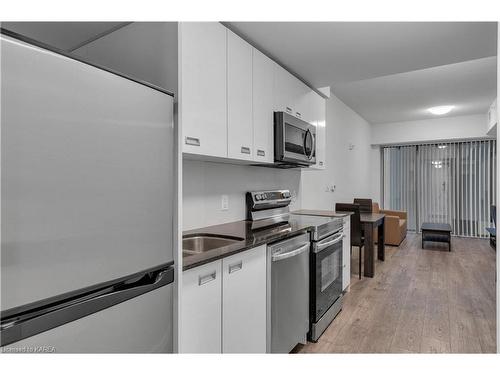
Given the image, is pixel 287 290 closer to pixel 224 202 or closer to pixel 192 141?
pixel 224 202

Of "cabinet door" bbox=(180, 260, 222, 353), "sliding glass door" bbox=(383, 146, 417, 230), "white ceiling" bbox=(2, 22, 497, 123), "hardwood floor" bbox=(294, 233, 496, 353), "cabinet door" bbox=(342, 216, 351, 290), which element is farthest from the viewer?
"sliding glass door" bbox=(383, 146, 417, 230)

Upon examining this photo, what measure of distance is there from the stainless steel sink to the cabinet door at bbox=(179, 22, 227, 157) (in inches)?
21.1

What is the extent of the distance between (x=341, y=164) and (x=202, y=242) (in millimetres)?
3753

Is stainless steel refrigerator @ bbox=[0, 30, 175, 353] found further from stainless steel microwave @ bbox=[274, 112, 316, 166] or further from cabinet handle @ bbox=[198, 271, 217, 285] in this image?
stainless steel microwave @ bbox=[274, 112, 316, 166]

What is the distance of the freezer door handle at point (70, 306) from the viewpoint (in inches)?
30.7

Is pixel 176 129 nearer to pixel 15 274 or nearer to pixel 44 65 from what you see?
pixel 44 65

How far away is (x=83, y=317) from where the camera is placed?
92 cm

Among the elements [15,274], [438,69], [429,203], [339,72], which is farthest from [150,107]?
[429,203]

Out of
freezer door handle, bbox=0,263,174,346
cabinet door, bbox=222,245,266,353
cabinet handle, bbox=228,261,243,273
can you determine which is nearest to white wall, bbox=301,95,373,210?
cabinet door, bbox=222,245,266,353

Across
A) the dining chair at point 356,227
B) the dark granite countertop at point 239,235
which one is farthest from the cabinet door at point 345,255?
the dark granite countertop at point 239,235

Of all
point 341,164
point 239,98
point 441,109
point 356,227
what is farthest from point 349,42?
point 441,109

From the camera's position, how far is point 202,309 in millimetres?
1359

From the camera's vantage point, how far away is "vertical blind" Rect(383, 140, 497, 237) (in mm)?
6324

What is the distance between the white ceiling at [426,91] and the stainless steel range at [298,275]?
96.7 inches
